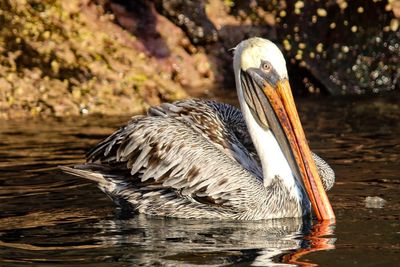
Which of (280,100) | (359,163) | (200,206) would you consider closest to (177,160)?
(200,206)

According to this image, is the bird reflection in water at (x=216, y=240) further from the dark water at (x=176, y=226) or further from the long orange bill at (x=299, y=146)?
the long orange bill at (x=299, y=146)

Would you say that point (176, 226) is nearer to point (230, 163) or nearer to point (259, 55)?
point (230, 163)

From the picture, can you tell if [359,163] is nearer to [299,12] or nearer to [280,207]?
[280,207]

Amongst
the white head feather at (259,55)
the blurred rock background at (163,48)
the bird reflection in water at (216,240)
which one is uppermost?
the blurred rock background at (163,48)

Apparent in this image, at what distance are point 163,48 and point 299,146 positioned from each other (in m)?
8.93

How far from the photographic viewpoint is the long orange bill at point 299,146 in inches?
299

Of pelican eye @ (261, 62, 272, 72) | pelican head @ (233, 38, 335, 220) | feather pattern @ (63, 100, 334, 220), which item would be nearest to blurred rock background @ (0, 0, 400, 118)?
feather pattern @ (63, 100, 334, 220)

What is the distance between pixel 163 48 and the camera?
1653 cm

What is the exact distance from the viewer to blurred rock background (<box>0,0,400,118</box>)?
1405 cm

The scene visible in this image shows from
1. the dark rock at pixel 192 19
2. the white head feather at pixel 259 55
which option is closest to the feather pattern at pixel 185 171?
the white head feather at pixel 259 55

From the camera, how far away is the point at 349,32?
15.7 meters

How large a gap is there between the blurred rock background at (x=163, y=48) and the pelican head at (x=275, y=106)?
5.89 meters

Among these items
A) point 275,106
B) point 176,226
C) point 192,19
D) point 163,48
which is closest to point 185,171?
point 176,226

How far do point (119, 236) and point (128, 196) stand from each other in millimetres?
1054
